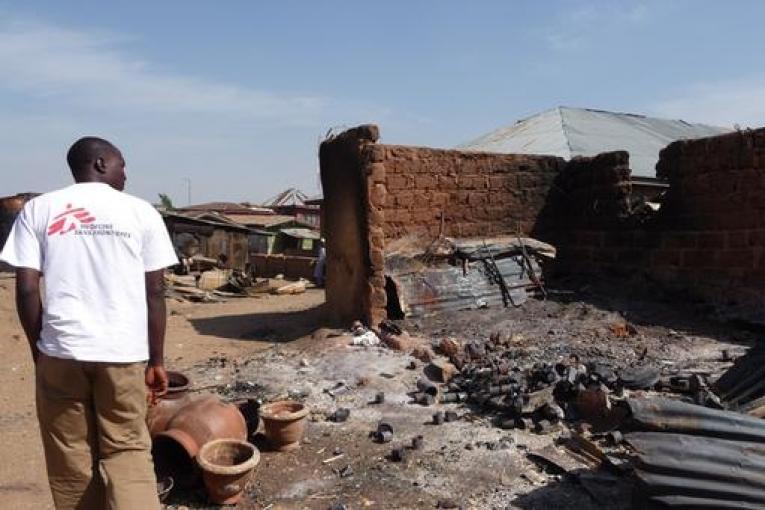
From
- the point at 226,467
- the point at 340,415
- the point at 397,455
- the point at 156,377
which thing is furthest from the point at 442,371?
the point at 156,377

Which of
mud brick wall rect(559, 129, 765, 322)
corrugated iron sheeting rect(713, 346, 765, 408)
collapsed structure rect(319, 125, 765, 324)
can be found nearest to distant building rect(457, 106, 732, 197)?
collapsed structure rect(319, 125, 765, 324)

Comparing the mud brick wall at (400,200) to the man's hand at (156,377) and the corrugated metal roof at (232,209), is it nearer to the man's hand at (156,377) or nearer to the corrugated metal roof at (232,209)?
the man's hand at (156,377)

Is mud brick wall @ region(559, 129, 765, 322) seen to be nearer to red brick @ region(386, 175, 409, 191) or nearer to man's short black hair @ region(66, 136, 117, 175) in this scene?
red brick @ region(386, 175, 409, 191)

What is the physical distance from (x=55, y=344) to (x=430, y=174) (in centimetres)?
700

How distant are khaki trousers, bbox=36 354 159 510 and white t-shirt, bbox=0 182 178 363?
0.09m

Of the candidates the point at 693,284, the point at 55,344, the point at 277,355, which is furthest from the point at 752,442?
the point at 693,284

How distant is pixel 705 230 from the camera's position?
850cm

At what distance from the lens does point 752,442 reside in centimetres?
324

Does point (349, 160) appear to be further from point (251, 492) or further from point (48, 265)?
point (48, 265)

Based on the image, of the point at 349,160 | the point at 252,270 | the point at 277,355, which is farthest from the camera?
the point at 252,270

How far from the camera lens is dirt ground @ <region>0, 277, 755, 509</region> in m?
4.03

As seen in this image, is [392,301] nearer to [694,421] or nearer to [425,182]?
[425,182]

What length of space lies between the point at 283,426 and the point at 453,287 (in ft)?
14.3

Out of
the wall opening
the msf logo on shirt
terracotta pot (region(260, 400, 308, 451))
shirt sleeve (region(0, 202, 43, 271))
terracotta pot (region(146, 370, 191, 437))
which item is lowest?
terracotta pot (region(260, 400, 308, 451))
